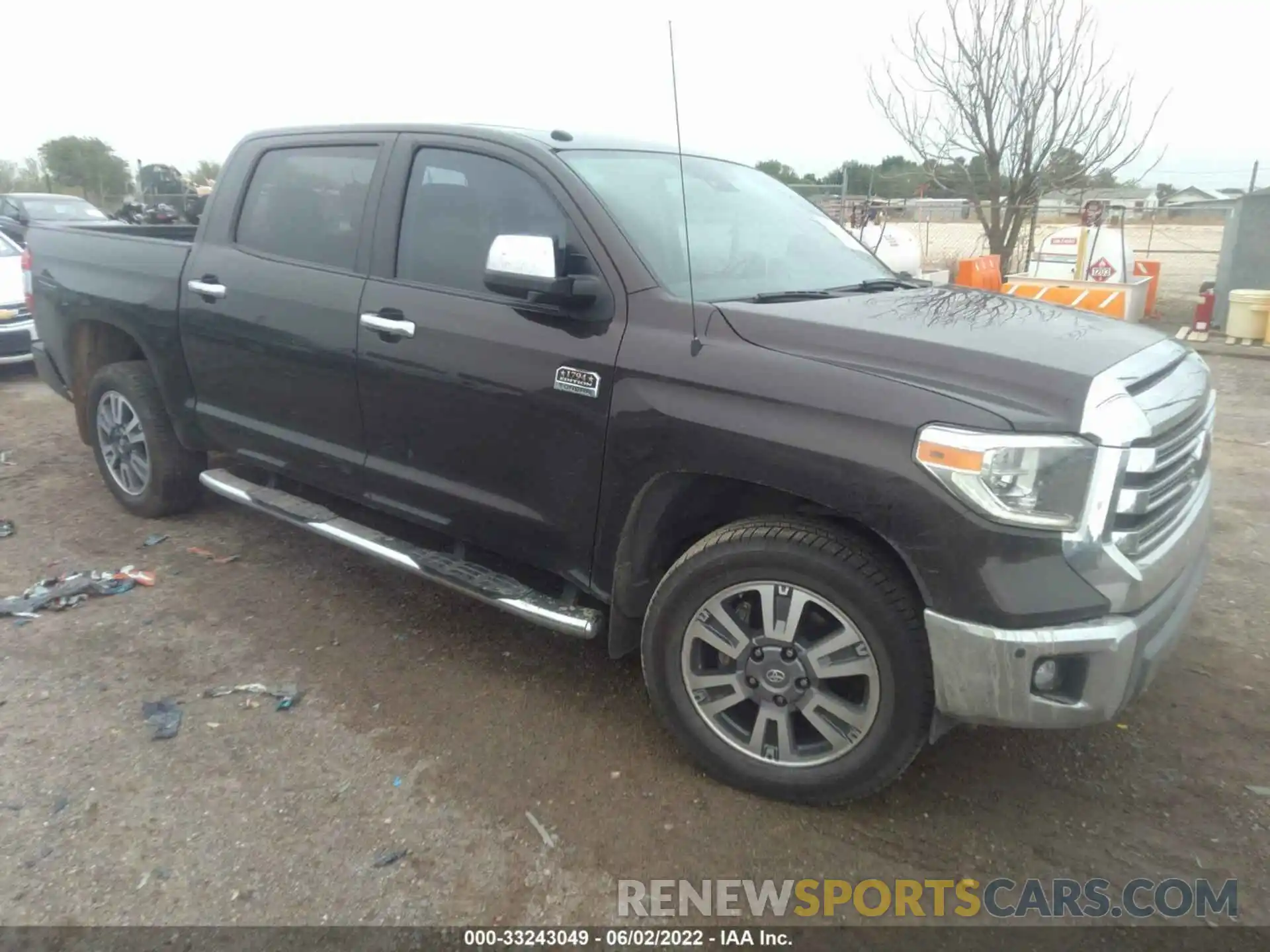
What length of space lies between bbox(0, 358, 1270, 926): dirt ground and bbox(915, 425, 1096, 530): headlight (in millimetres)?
1029

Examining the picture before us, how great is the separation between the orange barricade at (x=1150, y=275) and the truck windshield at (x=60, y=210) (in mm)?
17451

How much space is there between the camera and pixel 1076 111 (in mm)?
13484

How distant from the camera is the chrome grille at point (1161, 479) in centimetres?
230

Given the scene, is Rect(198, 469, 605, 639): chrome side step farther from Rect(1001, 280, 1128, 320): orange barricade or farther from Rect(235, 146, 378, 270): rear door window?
Rect(1001, 280, 1128, 320): orange barricade

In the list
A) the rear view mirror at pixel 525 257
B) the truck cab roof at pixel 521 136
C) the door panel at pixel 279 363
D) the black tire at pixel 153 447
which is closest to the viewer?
the rear view mirror at pixel 525 257

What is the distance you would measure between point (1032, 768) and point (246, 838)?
240 centimetres

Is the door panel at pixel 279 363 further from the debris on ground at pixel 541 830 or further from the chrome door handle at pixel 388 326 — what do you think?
the debris on ground at pixel 541 830

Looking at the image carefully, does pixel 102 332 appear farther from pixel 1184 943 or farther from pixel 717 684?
pixel 1184 943

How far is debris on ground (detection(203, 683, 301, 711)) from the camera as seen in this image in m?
3.29

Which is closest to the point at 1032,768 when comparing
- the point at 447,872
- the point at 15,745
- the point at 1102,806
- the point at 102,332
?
the point at 1102,806

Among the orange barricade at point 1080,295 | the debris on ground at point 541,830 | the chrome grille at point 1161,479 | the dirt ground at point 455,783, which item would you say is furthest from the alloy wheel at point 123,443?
the orange barricade at point 1080,295

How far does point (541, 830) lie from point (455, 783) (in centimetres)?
35

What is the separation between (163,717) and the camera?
3.18m

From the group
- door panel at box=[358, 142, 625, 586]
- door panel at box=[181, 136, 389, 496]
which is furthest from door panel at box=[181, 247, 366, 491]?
door panel at box=[358, 142, 625, 586]
